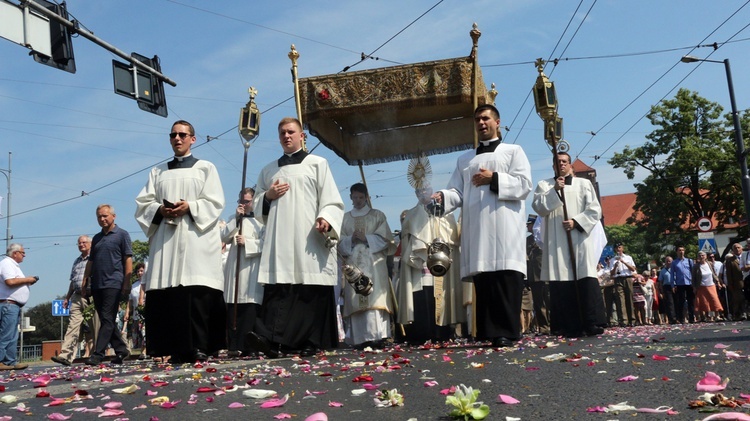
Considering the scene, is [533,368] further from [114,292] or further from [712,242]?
[712,242]

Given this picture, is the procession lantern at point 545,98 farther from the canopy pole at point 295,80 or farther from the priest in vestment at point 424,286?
the canopy pole at point 295,80

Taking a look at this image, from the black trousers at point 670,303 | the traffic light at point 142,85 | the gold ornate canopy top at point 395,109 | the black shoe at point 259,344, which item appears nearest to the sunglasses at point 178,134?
the black shoe at point 259,344

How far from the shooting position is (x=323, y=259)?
8.98 m

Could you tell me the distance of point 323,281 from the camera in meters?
8.83

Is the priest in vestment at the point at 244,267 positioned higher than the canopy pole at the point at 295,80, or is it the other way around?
the canopy pole at the point at 295,80

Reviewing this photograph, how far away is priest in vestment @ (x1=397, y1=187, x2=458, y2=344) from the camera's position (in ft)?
38.0

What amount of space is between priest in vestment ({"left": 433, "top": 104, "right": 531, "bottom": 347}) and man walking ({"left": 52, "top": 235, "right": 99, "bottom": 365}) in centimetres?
655

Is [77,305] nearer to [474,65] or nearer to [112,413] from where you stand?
[474,65]

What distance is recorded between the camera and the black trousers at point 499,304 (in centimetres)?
817

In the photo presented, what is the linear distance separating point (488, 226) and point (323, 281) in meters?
1.73

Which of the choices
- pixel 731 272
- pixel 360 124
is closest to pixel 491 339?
pixel 360 124

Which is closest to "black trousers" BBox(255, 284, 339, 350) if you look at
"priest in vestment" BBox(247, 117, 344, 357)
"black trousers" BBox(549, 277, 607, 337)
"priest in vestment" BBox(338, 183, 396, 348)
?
"priest in vestment" BBox(247, 117, 344, 357)

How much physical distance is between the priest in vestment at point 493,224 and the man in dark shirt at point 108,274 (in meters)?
4.10

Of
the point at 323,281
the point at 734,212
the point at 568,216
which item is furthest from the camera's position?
the point at 734,212
